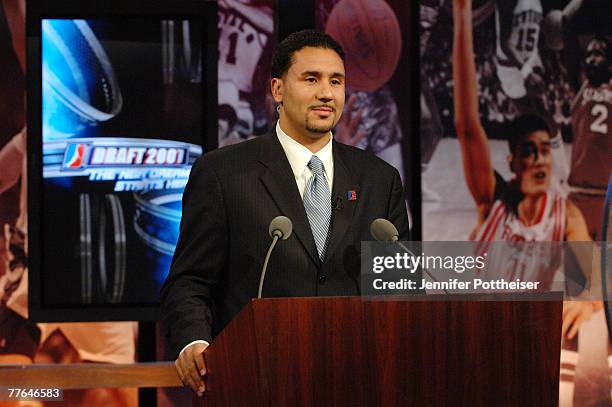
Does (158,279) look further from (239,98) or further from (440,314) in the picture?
(440,314)

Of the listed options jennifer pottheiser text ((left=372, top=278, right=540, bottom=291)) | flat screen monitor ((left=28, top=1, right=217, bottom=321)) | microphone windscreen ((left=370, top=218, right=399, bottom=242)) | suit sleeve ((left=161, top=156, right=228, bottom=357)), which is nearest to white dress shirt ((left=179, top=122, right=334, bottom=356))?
suit sleeve ((left=161, top=156, right=228, bottom=357))

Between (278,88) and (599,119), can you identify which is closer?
(278,88)

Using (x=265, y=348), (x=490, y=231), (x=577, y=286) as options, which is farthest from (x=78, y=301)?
(x=265, y=348)

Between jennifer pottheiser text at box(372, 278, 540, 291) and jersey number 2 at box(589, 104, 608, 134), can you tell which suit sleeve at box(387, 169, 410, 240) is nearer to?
jennifer pottheiser text at box(372, 278, 540, 291)

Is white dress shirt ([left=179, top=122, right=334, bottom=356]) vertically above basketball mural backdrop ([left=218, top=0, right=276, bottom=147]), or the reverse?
basketball mural backdrop ([left=218, top=0, right=276, bottom=147])

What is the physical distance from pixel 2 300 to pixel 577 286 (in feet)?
9.08

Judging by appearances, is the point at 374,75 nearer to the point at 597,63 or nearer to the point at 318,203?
the point at 597,63

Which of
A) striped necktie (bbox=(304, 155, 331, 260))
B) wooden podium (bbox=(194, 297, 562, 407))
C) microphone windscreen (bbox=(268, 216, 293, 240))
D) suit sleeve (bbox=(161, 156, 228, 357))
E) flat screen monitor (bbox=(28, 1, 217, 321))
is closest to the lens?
wooden podium (bbox=(194, 297, 562, 407))

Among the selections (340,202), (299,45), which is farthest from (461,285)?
(299,45)

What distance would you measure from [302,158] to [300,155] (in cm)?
1

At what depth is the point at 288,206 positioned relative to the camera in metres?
2.42

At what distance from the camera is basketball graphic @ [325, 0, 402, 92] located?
4.45 meters

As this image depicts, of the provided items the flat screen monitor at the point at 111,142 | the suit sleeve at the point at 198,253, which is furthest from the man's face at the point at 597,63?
the suit sleeve at the point at 198,253

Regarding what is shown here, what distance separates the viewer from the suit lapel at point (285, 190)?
238 centimetres
